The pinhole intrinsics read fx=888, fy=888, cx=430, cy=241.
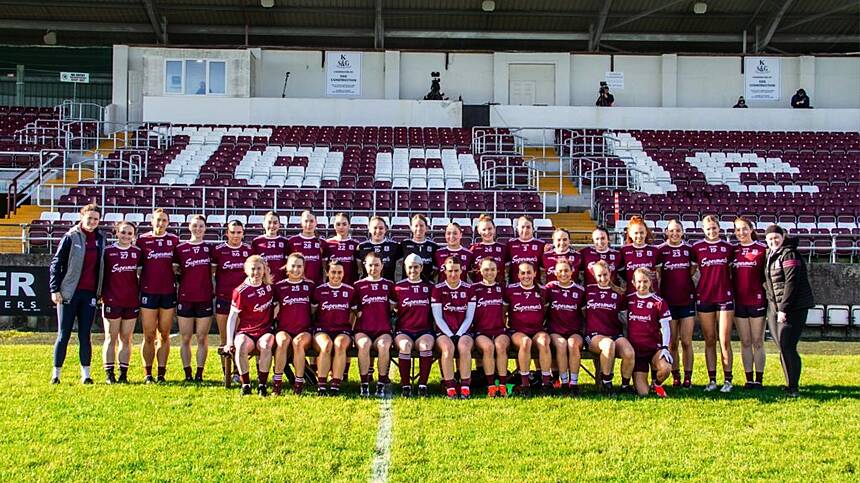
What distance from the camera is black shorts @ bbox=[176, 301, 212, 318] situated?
31.3ft

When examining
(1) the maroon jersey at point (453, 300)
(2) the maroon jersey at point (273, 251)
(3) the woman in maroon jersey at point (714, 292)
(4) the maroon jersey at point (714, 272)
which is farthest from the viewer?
(2) the maroon jersey at point (273, 251)

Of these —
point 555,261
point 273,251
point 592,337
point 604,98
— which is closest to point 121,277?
point 273,251

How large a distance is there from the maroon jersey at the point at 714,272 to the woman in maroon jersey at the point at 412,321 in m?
2.90

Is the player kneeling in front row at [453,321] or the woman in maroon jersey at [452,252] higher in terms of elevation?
the woman in maroon jersey at [452,252]

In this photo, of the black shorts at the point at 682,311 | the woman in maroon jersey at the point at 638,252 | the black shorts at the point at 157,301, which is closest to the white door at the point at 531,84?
the woman in maroon jersey at the point at 638,252

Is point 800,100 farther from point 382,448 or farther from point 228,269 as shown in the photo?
point 382,448

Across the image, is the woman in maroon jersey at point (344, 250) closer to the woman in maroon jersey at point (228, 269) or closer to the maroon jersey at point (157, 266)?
the woman in maroon jersey at point (228, 269)

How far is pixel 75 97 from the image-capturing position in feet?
101

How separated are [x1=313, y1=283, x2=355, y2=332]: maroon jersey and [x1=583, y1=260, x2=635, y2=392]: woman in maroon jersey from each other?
2.43 metres

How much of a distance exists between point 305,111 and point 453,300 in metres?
20.7

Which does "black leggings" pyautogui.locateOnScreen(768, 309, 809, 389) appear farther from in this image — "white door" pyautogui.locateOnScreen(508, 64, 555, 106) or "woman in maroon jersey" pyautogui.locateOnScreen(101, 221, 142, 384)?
"white door" pyautogui.locateOnScreen(508, 64, 555, 106)

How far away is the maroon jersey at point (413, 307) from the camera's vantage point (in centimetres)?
895

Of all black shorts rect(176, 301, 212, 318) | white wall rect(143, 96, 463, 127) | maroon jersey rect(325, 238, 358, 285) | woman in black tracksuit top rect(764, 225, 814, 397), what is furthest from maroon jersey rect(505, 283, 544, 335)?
white wall rect(143, 96, 463, 127)

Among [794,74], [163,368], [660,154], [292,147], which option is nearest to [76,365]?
[163,368]
